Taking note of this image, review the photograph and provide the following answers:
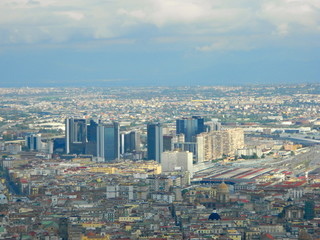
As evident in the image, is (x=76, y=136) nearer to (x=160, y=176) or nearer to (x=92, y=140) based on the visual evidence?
(x=92, y=140)

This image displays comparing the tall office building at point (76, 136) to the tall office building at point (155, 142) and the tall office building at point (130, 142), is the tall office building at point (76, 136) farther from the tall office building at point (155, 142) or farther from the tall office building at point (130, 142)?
the tall office building at point (155, 142)

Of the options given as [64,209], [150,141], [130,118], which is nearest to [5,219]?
[64,209]

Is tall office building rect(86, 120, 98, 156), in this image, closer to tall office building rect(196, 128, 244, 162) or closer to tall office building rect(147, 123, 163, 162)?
tall office building rect(147, 123, 163, 162)

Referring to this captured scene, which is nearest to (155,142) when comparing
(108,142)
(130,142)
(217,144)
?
(108,142)

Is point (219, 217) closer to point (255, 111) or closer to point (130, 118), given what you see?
point (130, 118)

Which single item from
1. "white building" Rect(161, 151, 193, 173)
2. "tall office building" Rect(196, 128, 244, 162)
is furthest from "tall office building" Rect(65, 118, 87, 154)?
"white building" Rect(161, 151, 193, 173)
